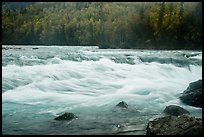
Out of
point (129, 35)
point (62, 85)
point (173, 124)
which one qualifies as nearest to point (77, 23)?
point (129, 35)

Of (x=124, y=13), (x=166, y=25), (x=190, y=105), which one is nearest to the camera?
(x=190, y=105)

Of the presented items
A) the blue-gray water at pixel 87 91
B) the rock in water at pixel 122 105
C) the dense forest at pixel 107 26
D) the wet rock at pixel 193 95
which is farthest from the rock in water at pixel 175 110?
the dense forest at pixel 107 26

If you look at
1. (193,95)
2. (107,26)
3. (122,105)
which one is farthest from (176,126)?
(107,26)

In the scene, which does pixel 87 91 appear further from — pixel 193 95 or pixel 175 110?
pixel 193 95

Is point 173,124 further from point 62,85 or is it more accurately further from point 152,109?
point 62,85

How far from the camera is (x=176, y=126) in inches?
168

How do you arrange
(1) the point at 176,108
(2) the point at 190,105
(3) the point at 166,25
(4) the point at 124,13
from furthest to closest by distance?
(3) the point at 166,25, (4) the point at 124,13, (2) the point at 190,105, (1) the point at 176,108

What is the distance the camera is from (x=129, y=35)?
25.7ft

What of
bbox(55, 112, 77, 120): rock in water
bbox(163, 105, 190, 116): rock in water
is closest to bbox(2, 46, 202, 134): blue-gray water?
bbox(55, 112, 77, 120): rock in water

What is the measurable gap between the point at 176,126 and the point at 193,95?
1.93 metres

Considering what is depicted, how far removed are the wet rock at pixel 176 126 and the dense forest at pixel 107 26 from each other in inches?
90.7

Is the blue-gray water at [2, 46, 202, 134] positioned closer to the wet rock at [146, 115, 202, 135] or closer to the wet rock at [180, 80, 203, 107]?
the wet rock at [180, 80, 203, 107]

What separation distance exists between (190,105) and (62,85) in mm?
2517

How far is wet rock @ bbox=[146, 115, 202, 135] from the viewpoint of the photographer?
4020 mm
